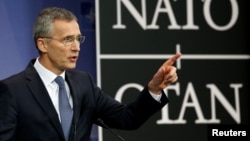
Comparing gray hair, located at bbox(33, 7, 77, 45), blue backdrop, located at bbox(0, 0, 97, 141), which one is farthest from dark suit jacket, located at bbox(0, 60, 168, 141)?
blue backdrop, located at bbox(0, 0, 97, 141)

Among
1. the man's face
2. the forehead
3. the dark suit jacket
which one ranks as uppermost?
the forehead

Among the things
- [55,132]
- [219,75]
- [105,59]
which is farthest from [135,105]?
[219,75]

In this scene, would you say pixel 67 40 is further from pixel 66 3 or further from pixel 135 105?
pixel 66 3

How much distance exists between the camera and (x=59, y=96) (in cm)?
246

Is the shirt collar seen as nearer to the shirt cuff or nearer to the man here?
the man

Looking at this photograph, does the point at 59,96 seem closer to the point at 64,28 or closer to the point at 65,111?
the point at 65,111

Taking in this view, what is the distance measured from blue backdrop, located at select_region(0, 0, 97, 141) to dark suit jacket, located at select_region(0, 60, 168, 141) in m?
1.17

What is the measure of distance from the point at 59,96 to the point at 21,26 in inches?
55.7

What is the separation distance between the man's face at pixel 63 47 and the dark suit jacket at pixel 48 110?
3.4 inches

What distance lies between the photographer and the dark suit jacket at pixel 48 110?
2.38m

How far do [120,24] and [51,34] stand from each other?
1327 mm

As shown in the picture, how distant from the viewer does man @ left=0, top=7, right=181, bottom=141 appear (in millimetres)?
2381

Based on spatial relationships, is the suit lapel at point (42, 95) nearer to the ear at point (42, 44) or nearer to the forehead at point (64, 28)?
the ear at point (42, 44)

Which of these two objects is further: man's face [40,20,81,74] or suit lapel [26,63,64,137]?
man's face [40,20,81,74]
